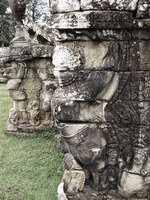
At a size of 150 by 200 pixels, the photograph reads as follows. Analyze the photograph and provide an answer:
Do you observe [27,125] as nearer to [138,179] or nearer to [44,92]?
[44,92]

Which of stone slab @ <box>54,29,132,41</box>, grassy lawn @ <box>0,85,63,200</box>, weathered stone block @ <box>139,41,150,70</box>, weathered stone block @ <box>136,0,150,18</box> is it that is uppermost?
weathered stone block @ <box>136,0,150,18</box>

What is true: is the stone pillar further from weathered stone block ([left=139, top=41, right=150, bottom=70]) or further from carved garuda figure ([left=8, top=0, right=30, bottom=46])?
carved garuda figure ([left=8, top=0, right=30, bottom=46])

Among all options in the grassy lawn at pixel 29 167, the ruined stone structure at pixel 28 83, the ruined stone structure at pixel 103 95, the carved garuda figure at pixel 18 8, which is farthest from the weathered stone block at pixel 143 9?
the carved garuda figure at pixel 18 8

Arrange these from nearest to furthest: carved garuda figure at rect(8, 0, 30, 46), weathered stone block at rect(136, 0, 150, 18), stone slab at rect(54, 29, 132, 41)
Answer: weathered stone block at rect(136, 0, 150, 18)
stone slab at rect(54, 29, 132, 41)
carved garuda figure at rect(8, 0, 30, 46)

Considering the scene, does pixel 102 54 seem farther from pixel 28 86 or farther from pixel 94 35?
pixel 28 86

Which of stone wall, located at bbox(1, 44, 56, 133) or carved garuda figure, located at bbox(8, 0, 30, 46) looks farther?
carved garuda figure, located at bbox(8, 0, 30, 46)

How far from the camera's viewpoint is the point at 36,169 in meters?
5.71

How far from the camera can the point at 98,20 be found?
10.9 feet

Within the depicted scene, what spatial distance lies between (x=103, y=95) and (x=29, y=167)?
8.55 feet

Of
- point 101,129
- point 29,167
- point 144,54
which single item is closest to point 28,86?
point 29,167

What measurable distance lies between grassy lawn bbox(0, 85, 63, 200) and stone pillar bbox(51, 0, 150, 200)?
126 centimetres

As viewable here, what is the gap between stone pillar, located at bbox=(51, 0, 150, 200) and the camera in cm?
336

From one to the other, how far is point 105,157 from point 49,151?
2.79 m

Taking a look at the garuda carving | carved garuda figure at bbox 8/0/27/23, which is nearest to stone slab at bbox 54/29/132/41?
the garuda carving
